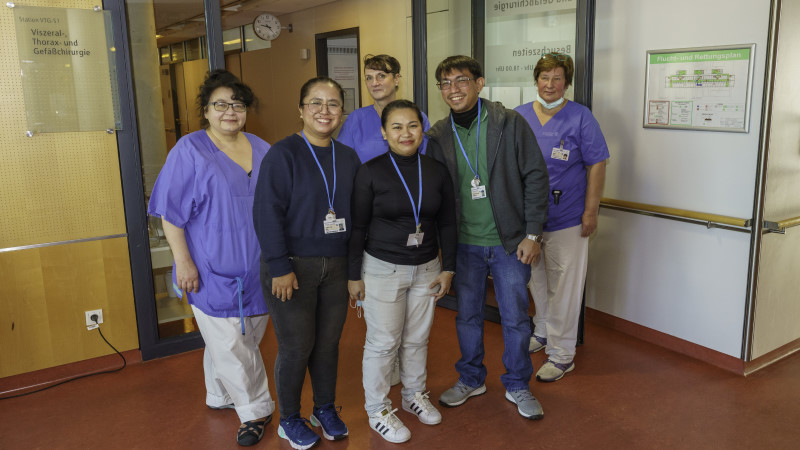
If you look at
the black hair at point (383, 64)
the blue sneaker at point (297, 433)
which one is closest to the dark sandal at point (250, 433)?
the blue sneaker at point (297, 433)

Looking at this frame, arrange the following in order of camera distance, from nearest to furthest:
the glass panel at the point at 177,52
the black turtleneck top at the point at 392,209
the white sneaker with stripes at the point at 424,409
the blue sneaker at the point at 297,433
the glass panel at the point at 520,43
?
1. the black turtleneck top at the point at 392,209
2. the blue sneaker at the point at 297,433
3. the white sneaker with stripes at the point at 424,409
4. the glass panel at the point at 177,52
5. the glass panel at the point at 520,43

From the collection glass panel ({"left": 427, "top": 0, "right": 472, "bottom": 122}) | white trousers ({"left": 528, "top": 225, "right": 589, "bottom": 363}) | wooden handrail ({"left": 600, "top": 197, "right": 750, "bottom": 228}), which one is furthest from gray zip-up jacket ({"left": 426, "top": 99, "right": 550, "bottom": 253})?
glass panel ({"left": 427, "top": 0, "right": 472, "bottom": 122})

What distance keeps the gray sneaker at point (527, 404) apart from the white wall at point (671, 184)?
4.24ft

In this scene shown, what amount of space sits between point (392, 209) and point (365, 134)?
764mm

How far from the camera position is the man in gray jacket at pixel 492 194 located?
2.81 meters

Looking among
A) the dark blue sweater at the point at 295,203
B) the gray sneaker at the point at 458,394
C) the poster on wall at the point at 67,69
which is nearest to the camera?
the dark blue sweater at the point at 295,203

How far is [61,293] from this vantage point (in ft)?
11.6

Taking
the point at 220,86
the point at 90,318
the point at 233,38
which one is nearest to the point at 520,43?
the point at 220,86

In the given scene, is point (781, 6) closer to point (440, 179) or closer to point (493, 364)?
point (440, 179)

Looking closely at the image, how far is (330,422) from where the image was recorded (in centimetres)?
283

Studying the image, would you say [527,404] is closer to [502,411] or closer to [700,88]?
[502,411]

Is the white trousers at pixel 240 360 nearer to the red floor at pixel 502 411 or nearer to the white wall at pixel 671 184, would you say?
the red floor at pixel 502 411

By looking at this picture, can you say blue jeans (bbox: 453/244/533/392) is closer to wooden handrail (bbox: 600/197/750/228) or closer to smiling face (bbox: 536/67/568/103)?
smiling face (bbox: 536/67/568/103)

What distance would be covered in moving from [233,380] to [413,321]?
2.77ft
